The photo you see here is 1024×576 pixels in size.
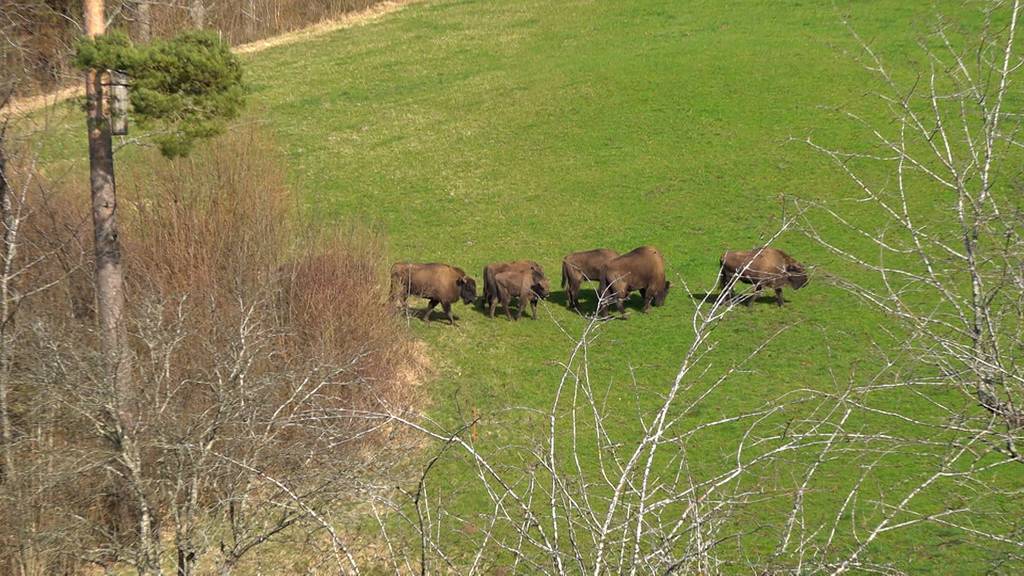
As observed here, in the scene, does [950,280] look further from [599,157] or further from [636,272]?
[599,157]

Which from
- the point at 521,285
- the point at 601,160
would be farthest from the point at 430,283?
the point at 601,160

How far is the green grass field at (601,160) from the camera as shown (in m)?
16.8

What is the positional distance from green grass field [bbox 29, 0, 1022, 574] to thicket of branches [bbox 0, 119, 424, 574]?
2327 mm

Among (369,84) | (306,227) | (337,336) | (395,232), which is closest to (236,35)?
(369,84)

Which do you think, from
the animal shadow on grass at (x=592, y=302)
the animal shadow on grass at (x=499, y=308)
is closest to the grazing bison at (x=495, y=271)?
the animal shadow on grass at (x=499, y=308)

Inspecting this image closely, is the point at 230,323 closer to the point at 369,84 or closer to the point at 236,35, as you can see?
the point at 369,84

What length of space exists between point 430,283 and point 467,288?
2.43ft

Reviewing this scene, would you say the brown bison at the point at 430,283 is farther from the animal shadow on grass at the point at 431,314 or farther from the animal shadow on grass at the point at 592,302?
the animal shadow on grass at the point at 592,302

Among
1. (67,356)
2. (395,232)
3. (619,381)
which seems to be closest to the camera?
(67,356)

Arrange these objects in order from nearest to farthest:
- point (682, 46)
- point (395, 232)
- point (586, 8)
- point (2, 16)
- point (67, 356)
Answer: point (67, 356) < point (2, 16) < point (395, 232) < point (682, 46) < point (586, 8)

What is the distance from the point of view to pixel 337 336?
50.3 feet

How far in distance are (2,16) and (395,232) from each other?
10345 millimetres

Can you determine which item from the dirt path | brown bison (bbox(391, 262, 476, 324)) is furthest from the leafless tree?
the dirt path

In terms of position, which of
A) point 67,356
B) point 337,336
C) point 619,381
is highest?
point 67,356
